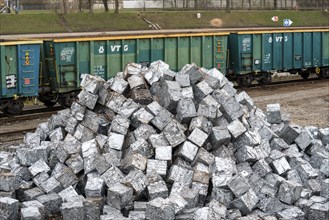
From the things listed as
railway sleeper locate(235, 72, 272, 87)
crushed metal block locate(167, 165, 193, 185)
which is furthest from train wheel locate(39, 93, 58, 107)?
crushed metal block locate(167, 165, 193, 185)

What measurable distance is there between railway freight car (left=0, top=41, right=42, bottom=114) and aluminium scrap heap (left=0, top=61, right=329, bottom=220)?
6.59 metres

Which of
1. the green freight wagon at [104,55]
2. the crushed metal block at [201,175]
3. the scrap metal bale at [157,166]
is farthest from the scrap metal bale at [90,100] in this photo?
the green freight wagon at [104,55]

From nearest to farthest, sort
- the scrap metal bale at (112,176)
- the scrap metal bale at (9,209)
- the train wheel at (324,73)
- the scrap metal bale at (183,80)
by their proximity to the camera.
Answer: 1. the scrap metal bale at (9,209)
2. the scrap metal bale at (112,176)
3. the scrap metal bale at (183,80)
4. the train wheel at (324,73)

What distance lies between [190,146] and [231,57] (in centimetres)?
1647

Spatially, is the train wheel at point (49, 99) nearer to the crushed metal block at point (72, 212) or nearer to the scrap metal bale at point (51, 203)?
the scrap metal bale at point (51, 203)

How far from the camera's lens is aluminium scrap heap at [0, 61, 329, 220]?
366 inches

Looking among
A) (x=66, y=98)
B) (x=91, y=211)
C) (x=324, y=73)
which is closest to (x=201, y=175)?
(x=91, y=211)

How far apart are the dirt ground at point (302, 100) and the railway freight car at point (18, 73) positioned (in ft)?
26.5

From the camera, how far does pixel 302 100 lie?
22797 mm

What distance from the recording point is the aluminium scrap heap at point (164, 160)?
9.30 metres

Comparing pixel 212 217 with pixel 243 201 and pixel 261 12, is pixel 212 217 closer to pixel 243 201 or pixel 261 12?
pixel 243 201

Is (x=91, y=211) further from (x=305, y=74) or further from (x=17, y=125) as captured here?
(x=305, y=74)

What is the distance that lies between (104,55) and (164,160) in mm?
11536

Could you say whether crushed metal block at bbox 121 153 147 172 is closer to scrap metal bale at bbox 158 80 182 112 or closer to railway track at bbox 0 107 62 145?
scrap metal bale at bbox 158 80 182 112
